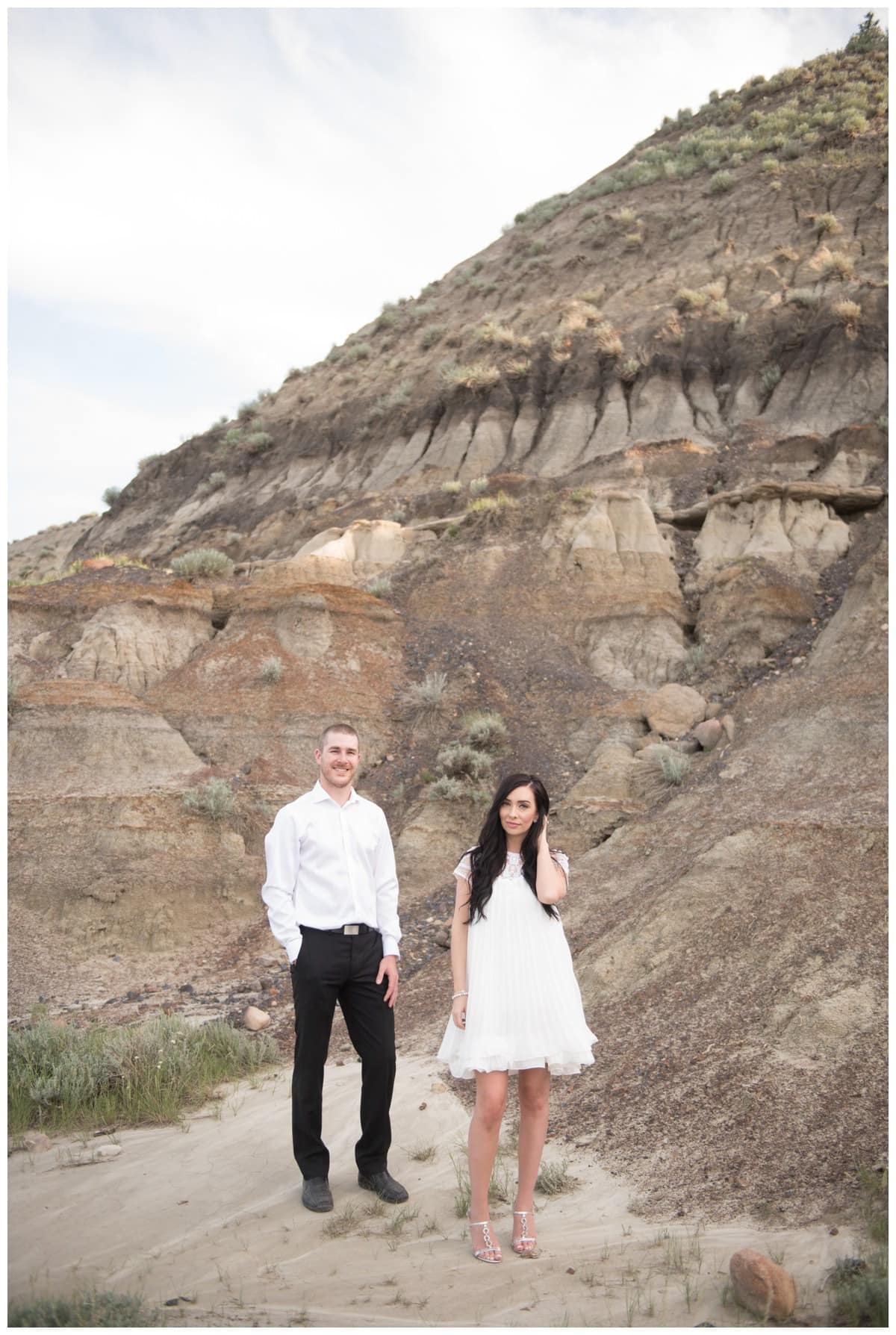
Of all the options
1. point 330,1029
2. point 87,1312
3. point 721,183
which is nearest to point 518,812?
point 330,1029

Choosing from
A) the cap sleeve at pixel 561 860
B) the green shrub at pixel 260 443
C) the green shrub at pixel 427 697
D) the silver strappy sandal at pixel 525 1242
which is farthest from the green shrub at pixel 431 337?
the silver strappy sandal at pixel 525 1242

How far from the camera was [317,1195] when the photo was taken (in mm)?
4738

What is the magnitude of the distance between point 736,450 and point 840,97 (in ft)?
64.9

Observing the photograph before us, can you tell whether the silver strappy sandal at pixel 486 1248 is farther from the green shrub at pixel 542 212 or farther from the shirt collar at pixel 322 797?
the green shrub at pixel 542 212

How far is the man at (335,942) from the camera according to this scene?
4691mm

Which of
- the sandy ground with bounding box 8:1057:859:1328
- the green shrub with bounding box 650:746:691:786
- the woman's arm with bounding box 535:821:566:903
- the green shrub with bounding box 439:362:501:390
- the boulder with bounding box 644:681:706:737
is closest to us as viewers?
the sandy ground with bounding box 8:1057:859:1328

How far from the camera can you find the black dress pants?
4676 millimetres

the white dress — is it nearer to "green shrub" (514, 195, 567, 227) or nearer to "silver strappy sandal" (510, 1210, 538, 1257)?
"silver strappy sandal" (510, 1210, 538, 1257)

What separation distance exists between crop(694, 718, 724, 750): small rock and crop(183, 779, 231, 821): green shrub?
644cm

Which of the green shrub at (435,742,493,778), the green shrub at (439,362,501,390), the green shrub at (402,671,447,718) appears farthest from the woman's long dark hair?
the green shrub at (439,362,501,390)

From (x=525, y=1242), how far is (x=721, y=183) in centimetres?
3253

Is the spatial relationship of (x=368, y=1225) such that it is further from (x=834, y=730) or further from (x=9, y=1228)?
(x=834, y=730)

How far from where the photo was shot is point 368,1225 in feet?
14.9

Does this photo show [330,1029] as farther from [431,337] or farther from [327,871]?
[431,337]
